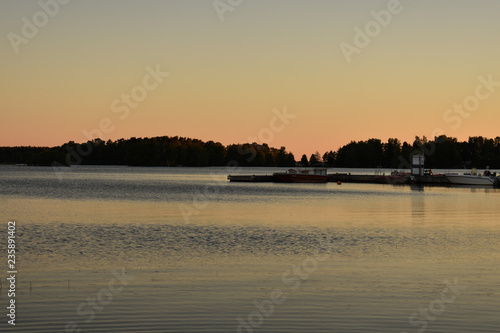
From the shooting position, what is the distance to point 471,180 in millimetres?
136375

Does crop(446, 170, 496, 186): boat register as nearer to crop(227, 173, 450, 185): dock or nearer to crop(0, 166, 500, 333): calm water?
crop(227, 173, 450, 185): dock

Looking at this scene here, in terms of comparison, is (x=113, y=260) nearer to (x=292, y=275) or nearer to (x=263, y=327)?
(x=292, y=275)

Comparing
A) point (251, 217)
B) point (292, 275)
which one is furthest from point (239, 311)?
point (251, 217)

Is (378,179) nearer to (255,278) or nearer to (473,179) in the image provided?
(473,179)

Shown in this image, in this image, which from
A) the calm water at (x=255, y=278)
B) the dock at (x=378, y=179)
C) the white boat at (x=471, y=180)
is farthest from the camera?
the dock at (x=378, y=179)

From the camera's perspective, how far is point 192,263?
27.2 meters

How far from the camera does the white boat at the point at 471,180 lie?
134m

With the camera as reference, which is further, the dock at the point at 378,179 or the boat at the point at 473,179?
the dock at the point at 378,179

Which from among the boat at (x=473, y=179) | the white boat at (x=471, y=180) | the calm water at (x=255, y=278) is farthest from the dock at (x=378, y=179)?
the calm water at (x=255, y=278)

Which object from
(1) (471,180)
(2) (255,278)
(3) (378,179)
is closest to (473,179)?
(1) (471,180)

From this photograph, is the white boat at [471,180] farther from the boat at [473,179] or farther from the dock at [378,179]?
the dock at [378,179]

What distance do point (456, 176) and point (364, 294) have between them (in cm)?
12416

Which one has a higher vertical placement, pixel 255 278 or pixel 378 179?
pixel 378 179

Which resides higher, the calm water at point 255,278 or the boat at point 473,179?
the boat at point 473,179
